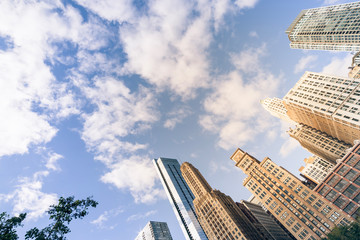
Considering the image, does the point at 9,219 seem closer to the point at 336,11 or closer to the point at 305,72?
the point at 305,72

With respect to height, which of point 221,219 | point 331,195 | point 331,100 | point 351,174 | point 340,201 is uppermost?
point 331,100

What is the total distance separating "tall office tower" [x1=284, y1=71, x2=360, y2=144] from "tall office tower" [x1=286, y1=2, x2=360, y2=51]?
145 ft

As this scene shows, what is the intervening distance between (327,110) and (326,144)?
4378 centimetres

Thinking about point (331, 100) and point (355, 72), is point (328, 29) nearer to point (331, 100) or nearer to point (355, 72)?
point (355, 72)

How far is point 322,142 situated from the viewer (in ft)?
458

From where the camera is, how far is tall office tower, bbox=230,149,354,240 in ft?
269

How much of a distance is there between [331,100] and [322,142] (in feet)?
152

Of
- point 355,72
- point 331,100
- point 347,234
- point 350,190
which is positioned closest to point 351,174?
point 350,190

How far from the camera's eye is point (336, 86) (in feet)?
365

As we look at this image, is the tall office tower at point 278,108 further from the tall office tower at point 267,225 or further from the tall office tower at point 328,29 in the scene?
the tall office tower at point 267,225

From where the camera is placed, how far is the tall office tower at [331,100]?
97312 millimetres

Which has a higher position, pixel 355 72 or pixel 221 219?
pixel 355 72

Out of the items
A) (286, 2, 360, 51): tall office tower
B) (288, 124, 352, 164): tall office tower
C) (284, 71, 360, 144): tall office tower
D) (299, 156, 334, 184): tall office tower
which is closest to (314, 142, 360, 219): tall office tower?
(284, 71, 360, 144): tall office tower

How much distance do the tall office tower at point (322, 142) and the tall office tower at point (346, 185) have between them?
44.8m
